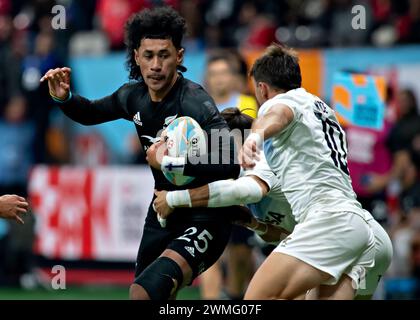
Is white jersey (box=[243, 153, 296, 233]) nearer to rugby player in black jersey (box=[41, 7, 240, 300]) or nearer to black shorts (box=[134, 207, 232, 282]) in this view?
rugby player in black jersey (box=[41, 7, 240, 300])

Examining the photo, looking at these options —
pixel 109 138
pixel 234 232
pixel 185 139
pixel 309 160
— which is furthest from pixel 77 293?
pixel 309 160

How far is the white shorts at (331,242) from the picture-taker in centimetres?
645

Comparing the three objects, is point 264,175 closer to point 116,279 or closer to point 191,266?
point 191,266

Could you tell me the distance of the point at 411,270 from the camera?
11984 millimetres

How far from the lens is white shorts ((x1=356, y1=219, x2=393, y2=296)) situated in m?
6.76

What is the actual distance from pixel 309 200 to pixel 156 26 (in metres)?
1.52

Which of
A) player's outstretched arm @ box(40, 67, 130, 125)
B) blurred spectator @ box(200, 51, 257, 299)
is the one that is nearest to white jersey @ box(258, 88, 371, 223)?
player's outstretched arm @ box(40, 67, 130, 125)

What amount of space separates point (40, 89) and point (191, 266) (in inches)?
309

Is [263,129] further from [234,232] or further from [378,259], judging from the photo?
[234,232]

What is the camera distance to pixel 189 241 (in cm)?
671

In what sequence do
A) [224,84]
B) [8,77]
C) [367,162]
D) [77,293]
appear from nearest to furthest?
[224,84] → [367,162] → [77,293] → [8,77]

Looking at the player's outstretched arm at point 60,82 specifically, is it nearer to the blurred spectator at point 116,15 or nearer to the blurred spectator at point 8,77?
the blurred spectator at point 8,77

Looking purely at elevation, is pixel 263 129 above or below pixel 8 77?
above

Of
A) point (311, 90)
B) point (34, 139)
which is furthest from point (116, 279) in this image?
point (311, 90)
